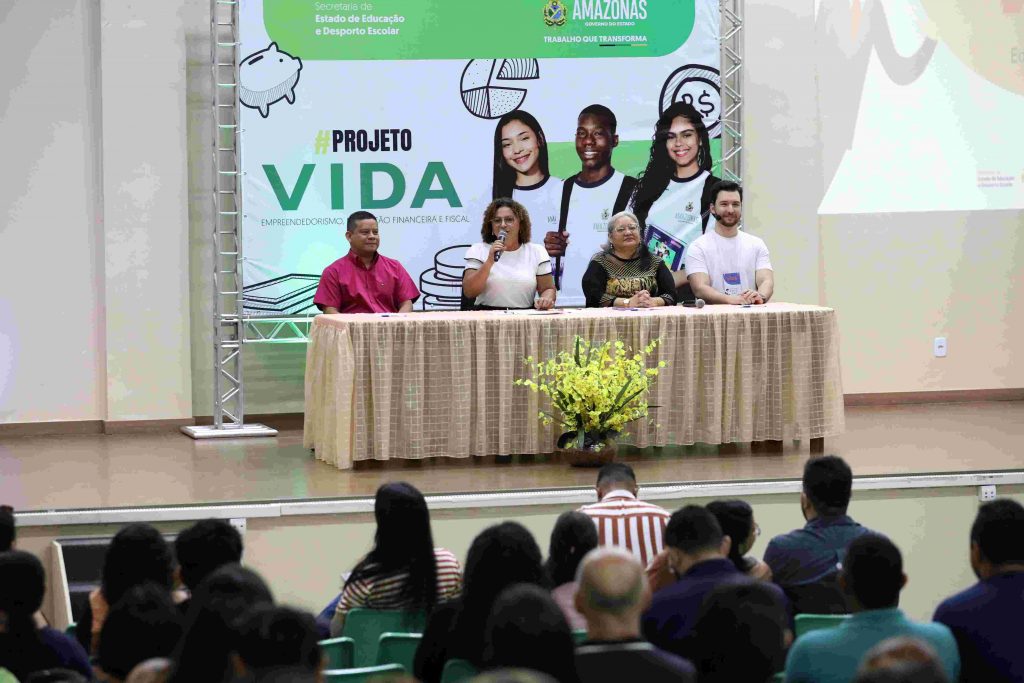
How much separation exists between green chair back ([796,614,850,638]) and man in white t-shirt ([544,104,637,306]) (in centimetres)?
557

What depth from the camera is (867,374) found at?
9.65 metres

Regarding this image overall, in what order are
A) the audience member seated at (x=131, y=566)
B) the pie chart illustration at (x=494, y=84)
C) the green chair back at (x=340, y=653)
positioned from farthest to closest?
1. the pie chart illustration at (x=494, y=84)
2. the audience member seated at (x=131, y=566)
3. the green chair back at (x=340, y=653)

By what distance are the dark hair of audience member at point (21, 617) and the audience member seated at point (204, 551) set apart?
448 mm

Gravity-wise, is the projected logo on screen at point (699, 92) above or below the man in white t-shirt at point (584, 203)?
above

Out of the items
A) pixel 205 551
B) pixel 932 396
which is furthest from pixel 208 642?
pixel 932 396

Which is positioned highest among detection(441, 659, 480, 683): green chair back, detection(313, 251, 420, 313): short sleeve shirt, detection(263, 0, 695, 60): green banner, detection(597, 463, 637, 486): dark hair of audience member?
detection(263, 0, 695, 60): green banner

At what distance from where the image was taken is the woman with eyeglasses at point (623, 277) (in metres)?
7.28

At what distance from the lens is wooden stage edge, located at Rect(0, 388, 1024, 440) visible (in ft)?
28.0

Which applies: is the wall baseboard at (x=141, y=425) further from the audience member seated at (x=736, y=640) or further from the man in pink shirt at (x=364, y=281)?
the audience member seated at (x=736, y=640)

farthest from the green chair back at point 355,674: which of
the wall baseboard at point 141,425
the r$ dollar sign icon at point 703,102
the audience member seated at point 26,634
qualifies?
the r$ dollar sign icon at point 703,102

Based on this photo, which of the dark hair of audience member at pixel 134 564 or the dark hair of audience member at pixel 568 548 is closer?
the dark hair of audience member at pixel 134 564

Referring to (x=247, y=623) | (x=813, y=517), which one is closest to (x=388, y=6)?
(x=813, y=517)

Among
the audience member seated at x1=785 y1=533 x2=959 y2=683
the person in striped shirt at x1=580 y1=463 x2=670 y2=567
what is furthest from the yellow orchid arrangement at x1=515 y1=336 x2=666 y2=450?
the audience member seated at x1=785 y1=533 x2=959 y2=683

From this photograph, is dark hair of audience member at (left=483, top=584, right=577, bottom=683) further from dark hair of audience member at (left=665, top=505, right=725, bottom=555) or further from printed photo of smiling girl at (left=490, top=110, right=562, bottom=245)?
printed photo of smiling girl at (left=490, top=110, right=562, bottom=245)
